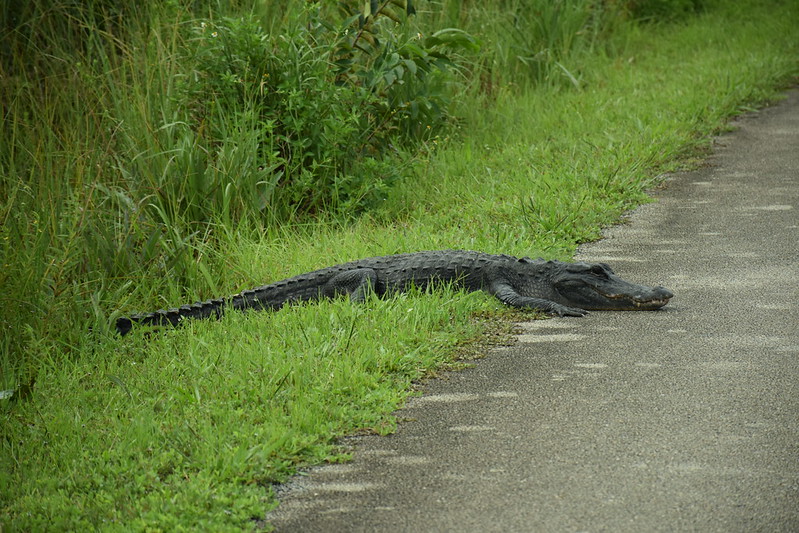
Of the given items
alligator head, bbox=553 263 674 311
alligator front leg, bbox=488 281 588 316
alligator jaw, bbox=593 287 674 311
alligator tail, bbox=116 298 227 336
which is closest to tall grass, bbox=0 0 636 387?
alligator tail, bbox=116 298 227 336

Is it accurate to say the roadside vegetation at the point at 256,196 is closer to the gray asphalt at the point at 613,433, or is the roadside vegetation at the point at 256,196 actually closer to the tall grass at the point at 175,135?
the tall grass at the point at 175,135

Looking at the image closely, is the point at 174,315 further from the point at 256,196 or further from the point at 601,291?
the point at 601,291

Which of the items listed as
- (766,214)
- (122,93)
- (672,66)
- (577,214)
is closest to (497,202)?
(577,214)

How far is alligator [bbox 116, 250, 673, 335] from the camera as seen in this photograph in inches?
215

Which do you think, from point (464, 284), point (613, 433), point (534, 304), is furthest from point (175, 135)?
point (613, 433)

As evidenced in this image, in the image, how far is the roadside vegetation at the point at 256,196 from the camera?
3873mm

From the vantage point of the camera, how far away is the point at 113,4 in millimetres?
8391

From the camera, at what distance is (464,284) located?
5.78 metres

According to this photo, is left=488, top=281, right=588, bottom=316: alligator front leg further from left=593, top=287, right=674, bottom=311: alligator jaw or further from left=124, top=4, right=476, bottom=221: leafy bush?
left=124, top=4, right=476, bottom=221: leafy bush

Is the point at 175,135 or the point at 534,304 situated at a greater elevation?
the point at 175,135

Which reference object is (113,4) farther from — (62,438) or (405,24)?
(62,438)

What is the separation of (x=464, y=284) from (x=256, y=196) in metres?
1.92

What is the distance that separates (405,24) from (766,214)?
3.65 m

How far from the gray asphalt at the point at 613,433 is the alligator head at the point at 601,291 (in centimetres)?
8
